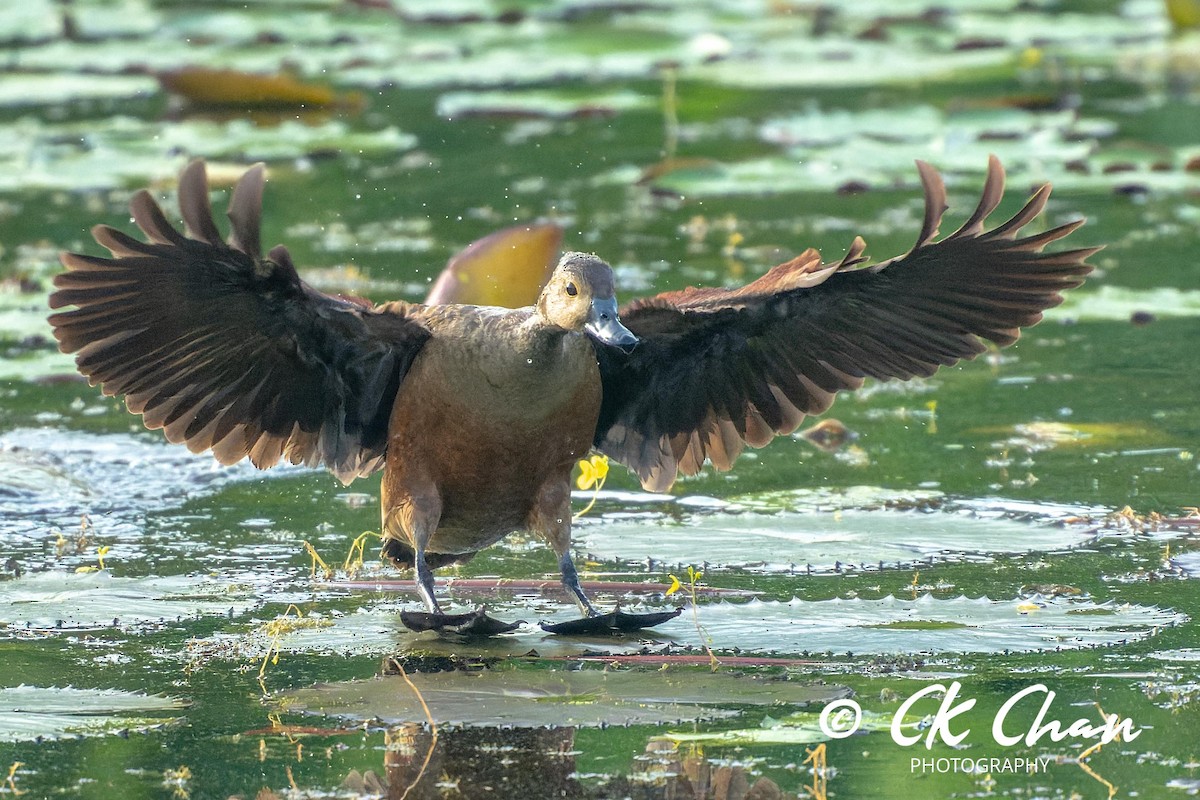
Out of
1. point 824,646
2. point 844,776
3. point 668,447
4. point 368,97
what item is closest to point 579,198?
point 368,97

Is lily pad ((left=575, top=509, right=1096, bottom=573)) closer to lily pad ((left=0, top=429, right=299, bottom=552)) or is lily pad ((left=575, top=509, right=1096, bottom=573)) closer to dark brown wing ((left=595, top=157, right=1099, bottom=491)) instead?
dark brown wing ((left=595, top=157, right=1099, bottom=491))

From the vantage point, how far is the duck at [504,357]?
4.89 meters

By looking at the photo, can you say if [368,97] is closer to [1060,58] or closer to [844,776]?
[1060,58]

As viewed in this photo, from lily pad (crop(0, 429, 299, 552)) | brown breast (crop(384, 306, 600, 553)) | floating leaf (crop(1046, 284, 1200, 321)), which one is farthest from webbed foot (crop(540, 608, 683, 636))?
floating leaf (crop(1046, 284, 1200, 321))

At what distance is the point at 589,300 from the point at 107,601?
1.58 meters

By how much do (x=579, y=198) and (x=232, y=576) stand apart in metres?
6.24

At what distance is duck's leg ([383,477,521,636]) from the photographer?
4.90m

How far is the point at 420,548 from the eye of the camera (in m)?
5.27

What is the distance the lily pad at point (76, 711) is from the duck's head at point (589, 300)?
1347 mm

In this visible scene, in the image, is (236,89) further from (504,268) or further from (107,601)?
(107,601)

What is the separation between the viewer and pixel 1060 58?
641 inches

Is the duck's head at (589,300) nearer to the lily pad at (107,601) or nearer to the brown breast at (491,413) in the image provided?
the brown breast at (491,413)

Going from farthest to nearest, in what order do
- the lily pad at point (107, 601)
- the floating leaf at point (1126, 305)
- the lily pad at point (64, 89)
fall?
the lily pad at point (64, 89), the floating leaf at point (1126, 305), the lily pad at point (107, 601)

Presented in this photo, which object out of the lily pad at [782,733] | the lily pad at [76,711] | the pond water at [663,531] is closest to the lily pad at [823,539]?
the pond water at [663,531]
